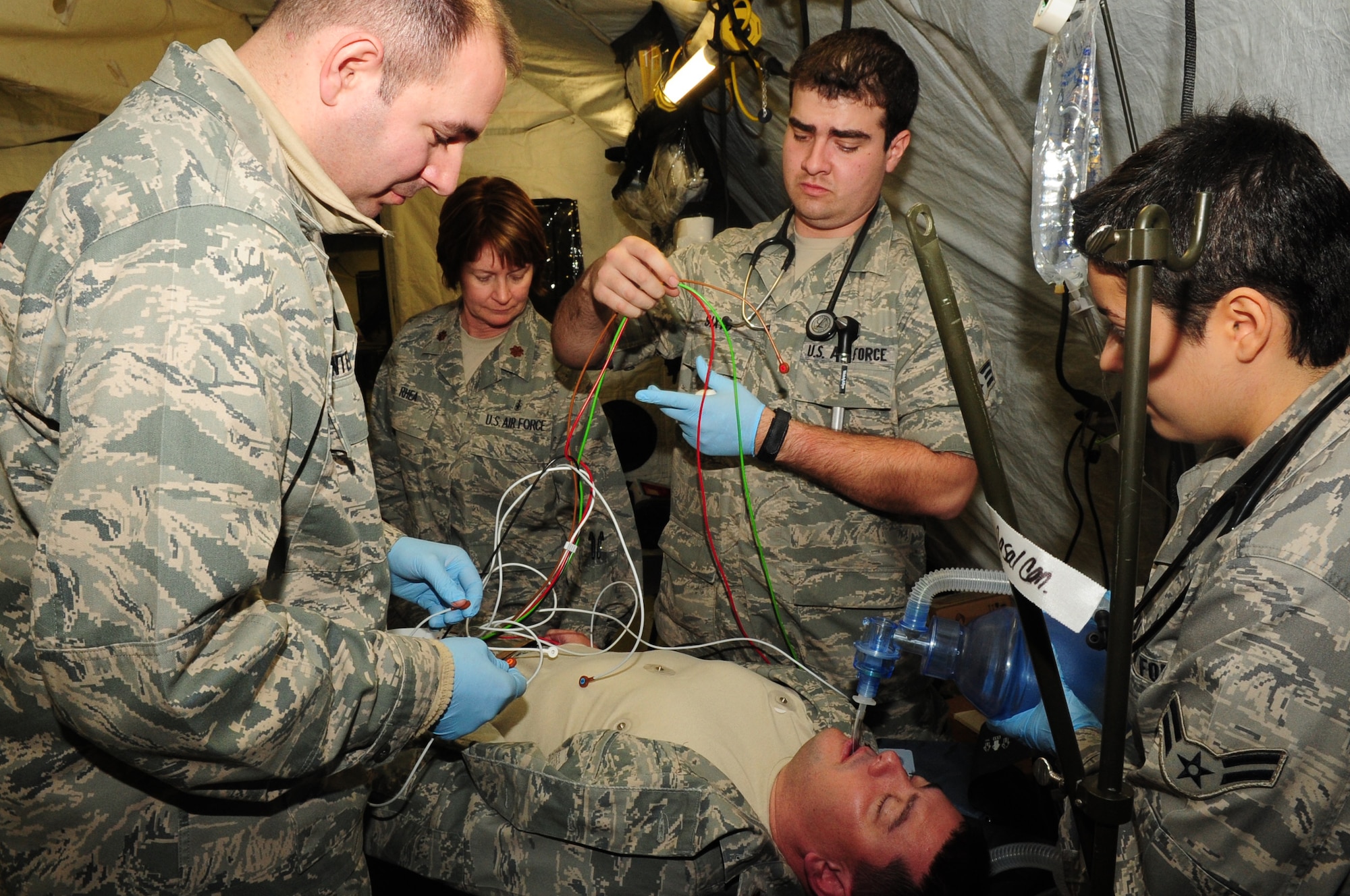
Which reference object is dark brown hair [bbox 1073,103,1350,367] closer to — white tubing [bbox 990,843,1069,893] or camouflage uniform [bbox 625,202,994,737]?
camouflage uniform [bbox 625,202,994,737]

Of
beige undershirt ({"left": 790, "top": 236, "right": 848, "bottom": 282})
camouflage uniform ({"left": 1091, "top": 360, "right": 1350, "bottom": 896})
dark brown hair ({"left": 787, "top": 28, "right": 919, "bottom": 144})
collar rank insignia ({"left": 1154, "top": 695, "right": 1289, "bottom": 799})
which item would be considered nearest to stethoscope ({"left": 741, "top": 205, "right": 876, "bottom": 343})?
beige undershirt ({"left": 790, "top": 236, "right": 848, "bottom": 282})

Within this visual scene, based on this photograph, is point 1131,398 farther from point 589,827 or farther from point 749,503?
point 749,503

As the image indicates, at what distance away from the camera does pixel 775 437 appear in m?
2.08

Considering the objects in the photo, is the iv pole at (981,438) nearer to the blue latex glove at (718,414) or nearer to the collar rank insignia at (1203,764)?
the collar rank insignia at (1203,764)

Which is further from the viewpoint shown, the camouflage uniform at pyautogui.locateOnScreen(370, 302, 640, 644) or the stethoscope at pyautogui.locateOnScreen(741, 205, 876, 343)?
the camouflage uniform at pyautogui.locateOnScreen(370, 302, 640, 644)

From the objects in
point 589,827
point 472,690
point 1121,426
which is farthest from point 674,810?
point 1121,426

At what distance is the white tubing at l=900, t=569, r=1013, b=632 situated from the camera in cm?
149

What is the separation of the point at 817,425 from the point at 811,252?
52 cm

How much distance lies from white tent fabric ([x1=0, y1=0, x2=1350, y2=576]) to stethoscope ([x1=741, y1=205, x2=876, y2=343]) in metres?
0.37

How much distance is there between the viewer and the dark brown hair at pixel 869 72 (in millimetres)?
2115

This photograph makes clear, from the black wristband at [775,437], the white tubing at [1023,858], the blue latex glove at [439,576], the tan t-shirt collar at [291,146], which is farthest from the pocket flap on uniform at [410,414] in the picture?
the white tubing at [1023,858]

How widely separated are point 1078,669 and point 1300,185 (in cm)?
88

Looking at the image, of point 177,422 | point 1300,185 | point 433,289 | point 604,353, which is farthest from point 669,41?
point 177,422

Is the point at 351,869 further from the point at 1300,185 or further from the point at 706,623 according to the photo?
the point at 1300,185
